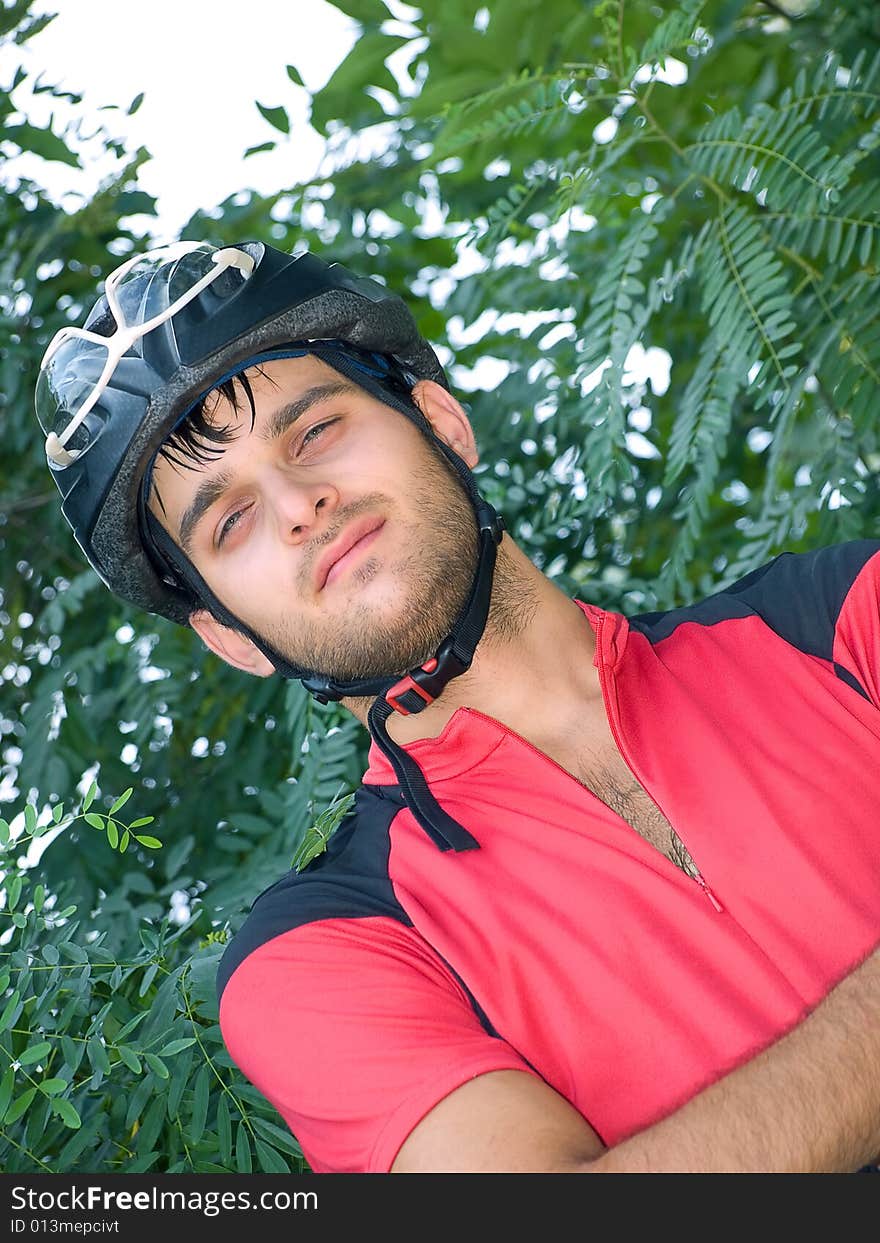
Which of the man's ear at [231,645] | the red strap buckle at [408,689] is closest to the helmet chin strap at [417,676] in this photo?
the red strap buckle at [408,689]

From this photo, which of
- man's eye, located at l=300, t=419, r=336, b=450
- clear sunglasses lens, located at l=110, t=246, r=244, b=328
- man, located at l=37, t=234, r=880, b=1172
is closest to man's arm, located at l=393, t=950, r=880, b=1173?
man, located at l=37, t=234, r=880, b=1172

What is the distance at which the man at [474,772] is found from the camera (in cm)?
168

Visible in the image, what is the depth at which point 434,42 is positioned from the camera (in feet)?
10.7

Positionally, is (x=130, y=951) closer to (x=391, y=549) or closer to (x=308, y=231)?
(x=391, y=549)

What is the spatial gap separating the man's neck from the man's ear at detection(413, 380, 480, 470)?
336 mm

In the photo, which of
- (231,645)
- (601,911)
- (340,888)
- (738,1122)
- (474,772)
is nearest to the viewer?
(738,1122)

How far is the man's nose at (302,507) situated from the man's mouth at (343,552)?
45 millimetres

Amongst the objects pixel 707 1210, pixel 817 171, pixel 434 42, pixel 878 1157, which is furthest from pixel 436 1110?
pixel 434 42

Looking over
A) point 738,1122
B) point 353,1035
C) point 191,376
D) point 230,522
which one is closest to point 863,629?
point 738,1122

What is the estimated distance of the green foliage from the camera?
7.41 ft

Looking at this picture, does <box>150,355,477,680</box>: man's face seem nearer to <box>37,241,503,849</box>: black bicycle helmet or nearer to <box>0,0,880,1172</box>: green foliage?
<box>37,241,503,849</box>: black bicycle helmet

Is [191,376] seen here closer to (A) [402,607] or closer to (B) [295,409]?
(B) [295,409]

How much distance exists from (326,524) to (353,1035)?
929mm

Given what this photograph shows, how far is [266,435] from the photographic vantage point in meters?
2.39
